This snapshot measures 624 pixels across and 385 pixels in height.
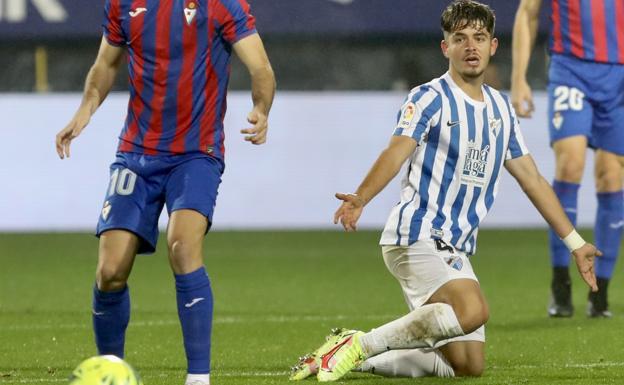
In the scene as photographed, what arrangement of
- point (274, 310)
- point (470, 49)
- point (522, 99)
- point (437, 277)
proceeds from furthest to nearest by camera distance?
1. point (274, 310)
2. point (522, 99)
3. point (470, 49)
4. point (437, 277)

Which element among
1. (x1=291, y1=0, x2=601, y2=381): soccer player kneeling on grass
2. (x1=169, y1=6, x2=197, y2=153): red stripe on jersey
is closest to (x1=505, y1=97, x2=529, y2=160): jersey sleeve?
(x1=291, y1=0, x2=601, y2=381): soccer player kneeling on grass

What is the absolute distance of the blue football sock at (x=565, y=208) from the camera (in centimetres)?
761

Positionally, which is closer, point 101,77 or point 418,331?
point 418,331

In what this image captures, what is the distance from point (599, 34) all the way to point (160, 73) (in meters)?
3.12

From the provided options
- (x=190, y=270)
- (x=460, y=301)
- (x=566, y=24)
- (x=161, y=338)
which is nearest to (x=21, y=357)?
(x=161, y=338)

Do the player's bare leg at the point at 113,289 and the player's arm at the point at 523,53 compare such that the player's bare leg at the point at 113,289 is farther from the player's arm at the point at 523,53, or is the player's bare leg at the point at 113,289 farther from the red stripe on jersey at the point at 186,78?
the player's arm at the point at 523,53

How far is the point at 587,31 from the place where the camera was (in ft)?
25.4

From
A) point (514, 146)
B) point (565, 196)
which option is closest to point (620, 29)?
point (565, 196)

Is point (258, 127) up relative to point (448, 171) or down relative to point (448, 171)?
up

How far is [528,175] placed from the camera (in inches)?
229

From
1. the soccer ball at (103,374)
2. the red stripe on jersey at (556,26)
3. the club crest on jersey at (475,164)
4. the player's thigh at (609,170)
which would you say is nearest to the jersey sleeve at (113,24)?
the club crest on jersey at (475,164)

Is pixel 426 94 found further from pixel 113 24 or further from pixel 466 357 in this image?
pixel 113 24

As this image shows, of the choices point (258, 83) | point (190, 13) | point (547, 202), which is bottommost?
point (547, 202)

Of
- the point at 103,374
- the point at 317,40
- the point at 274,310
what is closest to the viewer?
the point at 103,374
